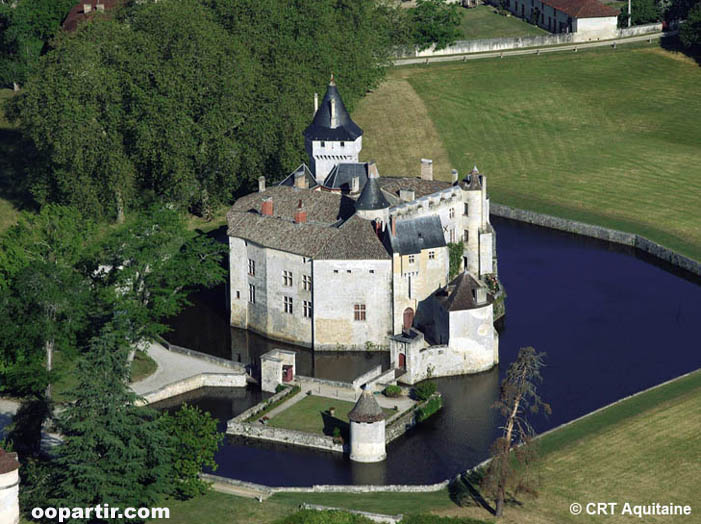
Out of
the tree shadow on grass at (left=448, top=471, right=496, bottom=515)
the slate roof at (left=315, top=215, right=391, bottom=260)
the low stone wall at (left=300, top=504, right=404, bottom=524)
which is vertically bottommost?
the tree shadow on grass at (left=448, top=471, right=496, bottom=515)

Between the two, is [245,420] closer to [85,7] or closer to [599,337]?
[599,337]

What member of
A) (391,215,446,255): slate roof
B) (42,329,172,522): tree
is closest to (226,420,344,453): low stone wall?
(42,329,172,522): tree

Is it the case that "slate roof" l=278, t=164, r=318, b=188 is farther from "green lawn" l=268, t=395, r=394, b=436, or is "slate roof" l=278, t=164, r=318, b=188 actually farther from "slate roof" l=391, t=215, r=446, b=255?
"green lawn" l=268, t=395, r=394, b=436

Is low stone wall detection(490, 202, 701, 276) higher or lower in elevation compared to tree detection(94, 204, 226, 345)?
lower

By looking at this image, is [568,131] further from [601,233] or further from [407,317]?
[407,317]

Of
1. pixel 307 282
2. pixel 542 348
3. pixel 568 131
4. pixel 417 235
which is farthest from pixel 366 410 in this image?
pixel 568 131

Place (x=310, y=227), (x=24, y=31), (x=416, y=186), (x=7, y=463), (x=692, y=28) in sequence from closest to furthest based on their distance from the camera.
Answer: (x=7, y=463) < (x=310, y=227) < (x=416, y=186) < (x=24, y=31) < (x=692, y=28)
